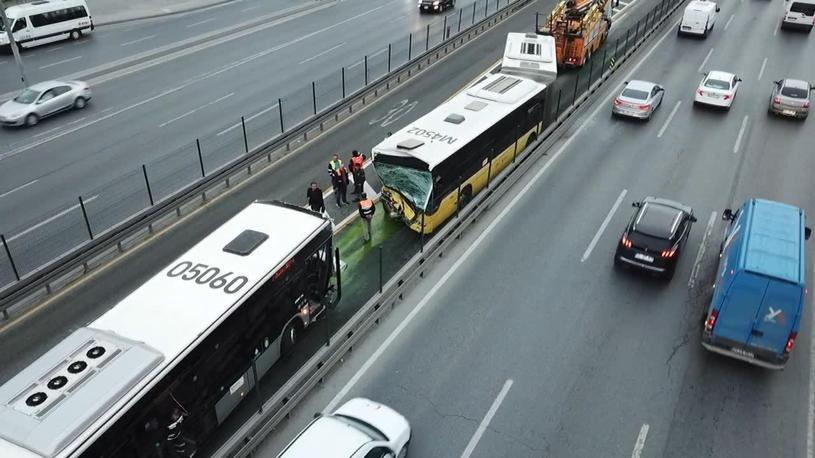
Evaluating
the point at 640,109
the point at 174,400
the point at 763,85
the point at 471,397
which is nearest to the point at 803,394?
the point at 471,397

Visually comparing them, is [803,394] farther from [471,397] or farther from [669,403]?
[471,397]

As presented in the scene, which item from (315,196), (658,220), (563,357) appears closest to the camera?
(563,357)

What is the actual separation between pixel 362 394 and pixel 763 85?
89.4 ft

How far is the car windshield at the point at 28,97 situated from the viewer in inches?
1040

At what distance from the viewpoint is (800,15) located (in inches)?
1441

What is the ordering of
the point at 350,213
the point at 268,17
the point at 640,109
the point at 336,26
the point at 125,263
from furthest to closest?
the point at 268,17, the point at 336,26, the point at 640,109, the point at 350,213, the point at 125,263

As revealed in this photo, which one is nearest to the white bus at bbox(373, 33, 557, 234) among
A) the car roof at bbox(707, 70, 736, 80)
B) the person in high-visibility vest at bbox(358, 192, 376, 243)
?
the person in high-visibility vest at bbox(358, 192, 376, 243)

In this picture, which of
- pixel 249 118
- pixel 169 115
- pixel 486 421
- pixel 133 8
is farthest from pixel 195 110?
pixel 133 8

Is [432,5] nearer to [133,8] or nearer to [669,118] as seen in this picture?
[669,118]

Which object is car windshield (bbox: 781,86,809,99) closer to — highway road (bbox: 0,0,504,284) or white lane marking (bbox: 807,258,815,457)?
white lane marking (bbox: 807,258,815,457)

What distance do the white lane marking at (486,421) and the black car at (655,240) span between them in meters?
5.46

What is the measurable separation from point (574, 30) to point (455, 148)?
55.9 ft

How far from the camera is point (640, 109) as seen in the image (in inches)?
976

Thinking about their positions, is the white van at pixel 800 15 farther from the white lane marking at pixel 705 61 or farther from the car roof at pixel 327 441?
the car roof at pixel 327 441
